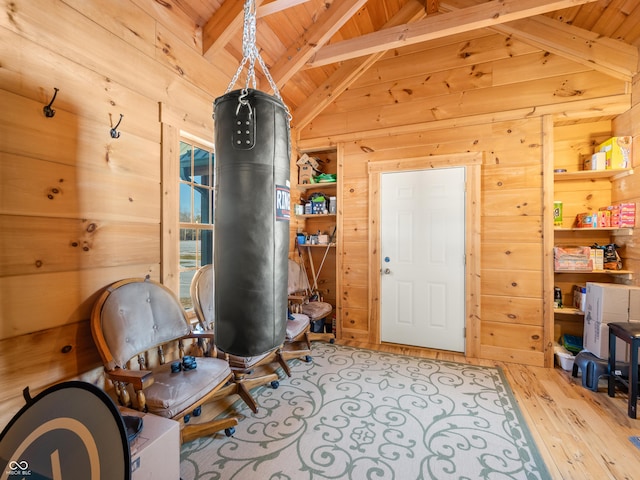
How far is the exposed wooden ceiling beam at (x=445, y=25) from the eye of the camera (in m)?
2.34

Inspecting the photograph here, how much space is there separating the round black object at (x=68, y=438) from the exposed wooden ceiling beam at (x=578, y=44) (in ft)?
13.7

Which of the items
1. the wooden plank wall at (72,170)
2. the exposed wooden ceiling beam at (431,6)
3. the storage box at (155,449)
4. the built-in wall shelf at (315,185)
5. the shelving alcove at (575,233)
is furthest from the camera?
the built-in wall shelf at (315,185)

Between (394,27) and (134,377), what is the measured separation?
3.57 metres

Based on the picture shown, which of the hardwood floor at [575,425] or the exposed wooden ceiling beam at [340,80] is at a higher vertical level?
the exposed wooden ceiling beam at [340,80]

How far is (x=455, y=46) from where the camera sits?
326cm

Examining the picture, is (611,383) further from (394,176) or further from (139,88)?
(139,88)

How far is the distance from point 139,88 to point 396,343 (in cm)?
358

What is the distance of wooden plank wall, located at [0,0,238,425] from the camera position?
52.3 inches

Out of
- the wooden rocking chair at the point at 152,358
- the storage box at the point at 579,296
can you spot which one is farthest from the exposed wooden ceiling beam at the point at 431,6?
the wooden rocking chair at the point at 152,358

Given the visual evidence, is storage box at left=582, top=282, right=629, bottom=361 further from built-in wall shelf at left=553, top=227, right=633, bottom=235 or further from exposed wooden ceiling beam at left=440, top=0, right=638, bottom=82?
exposed wooden ceiling beam at left=440, top=0, right=638, bottom=82

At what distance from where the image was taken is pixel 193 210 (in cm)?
253

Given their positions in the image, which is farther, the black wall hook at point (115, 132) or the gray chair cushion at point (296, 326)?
the gray chair cushion at point (296, 326)

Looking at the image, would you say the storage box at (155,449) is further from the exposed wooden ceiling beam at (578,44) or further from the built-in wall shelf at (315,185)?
the exposed wooden ceiling beam at (578,44)

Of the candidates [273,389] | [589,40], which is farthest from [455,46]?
[273,389]
